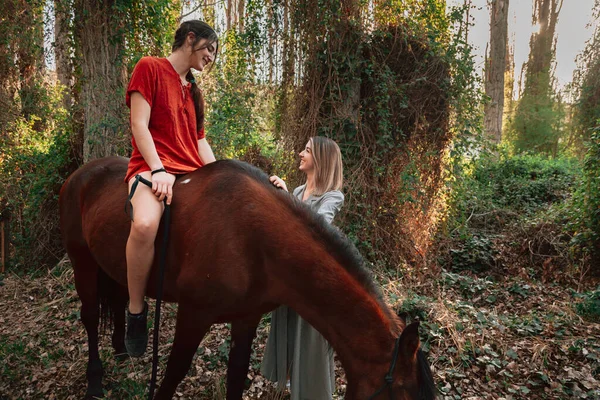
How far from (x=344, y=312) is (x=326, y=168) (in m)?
1.53

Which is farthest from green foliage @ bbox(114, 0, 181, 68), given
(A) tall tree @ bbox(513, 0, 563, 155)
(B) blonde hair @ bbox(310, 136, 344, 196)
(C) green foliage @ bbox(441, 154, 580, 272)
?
(A) tall tree @ bbox(513, 0, 563, 155)

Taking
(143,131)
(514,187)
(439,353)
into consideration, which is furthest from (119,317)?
(514,187)

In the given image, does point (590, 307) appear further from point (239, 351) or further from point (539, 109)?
point (539, 109)

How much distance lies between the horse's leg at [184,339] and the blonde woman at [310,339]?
843mm

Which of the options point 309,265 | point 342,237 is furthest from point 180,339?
point 342,237

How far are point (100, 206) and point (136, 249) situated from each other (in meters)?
0.77

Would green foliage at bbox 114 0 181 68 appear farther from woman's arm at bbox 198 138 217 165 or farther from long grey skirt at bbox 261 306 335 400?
long grey skirt at bbox 261 306 335 400

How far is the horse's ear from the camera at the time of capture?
5.05 ft

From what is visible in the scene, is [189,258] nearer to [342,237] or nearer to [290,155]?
[342,237]

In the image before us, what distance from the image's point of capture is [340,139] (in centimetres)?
576

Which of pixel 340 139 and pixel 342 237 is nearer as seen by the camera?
pixel 342 237

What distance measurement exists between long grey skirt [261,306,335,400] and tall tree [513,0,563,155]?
19.4 meters

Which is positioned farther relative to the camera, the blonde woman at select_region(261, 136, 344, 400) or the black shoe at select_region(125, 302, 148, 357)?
the blonde woman at select_region(261, 136, 344, 400)

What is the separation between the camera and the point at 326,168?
3090 millimetres
